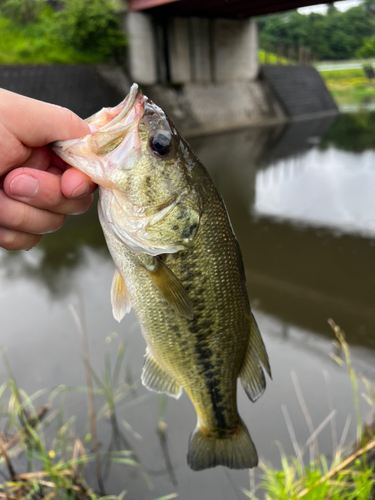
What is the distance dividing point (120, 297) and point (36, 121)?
2.56ft

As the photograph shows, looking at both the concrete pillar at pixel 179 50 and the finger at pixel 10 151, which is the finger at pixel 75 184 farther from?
the concrete pillar at pixel 179 50

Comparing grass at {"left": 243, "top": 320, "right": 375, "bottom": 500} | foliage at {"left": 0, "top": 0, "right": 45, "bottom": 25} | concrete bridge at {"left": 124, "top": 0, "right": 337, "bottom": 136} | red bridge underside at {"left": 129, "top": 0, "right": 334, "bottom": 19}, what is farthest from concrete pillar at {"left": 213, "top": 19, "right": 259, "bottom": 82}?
grass at {"left": 243, "top": 320, "right": 375, "bottom": 500}

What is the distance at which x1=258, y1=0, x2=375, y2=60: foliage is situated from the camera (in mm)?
49969

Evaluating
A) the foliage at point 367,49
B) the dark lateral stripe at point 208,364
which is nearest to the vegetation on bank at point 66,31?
the dark lateral stripe at point 208,364

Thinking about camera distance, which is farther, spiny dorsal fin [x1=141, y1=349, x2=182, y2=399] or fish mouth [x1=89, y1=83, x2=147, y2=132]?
spiny dorsal fin [x1=141, y1=349, x2=182, y2=399]

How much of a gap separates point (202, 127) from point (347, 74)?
119 ft

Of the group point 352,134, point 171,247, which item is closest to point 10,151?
point 171,247

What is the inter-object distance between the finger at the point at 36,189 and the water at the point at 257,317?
2421 millimetres

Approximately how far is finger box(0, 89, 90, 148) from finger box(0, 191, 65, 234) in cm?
26

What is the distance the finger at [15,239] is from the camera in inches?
64.6

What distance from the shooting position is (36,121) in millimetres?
1359

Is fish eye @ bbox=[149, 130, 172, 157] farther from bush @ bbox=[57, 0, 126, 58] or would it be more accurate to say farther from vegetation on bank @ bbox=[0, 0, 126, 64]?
bush @ bbox=[57, 0, 126, 58]

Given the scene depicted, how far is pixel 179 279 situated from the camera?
151 cm

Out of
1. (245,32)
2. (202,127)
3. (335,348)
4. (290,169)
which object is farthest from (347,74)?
(335,348)
